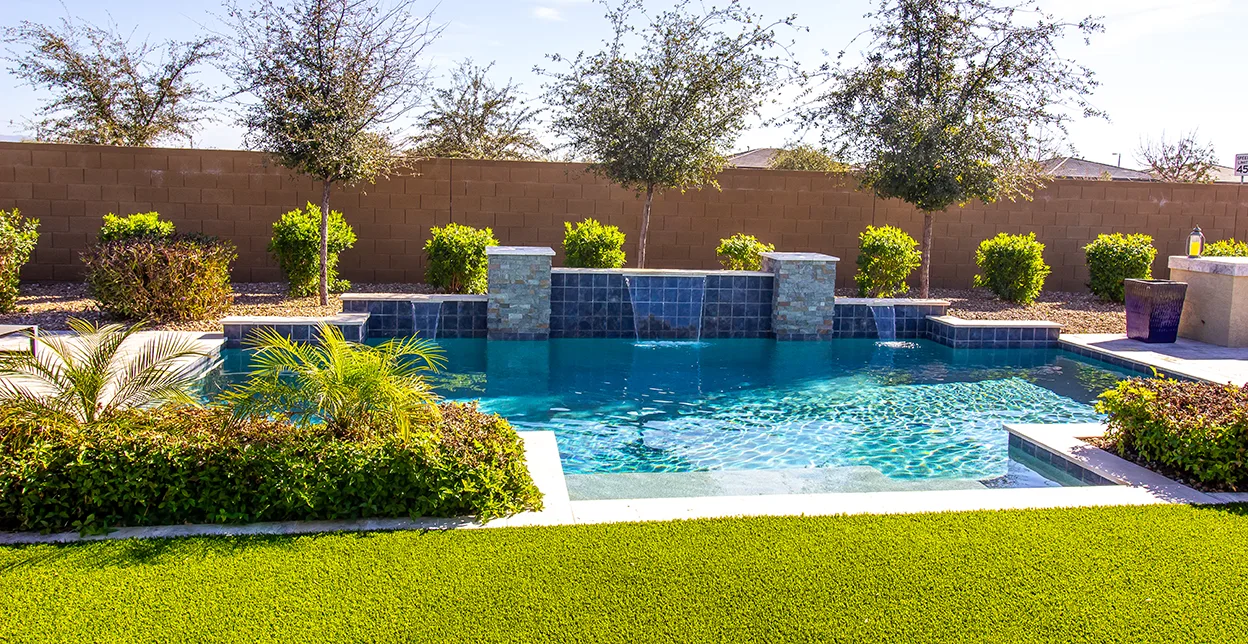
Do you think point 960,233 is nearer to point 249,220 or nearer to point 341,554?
point 249,220

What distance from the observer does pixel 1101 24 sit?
462 inches

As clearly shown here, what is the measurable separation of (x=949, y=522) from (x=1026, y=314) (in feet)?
30.3

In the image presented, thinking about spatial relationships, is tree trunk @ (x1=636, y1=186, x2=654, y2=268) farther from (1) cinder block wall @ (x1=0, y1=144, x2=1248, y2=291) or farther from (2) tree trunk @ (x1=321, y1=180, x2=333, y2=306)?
(2) tree trunk @ (x1=321, y1=180, x2=333, y2=306)

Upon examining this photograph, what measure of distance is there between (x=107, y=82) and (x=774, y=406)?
14.0 metres

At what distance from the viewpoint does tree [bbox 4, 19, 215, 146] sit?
15.2 meters

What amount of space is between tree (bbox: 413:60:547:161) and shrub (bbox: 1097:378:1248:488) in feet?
52.8

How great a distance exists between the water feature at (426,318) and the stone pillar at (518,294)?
1.95ft

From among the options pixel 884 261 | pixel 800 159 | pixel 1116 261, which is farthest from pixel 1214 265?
pixel 800 159

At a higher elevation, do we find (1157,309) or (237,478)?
(1157,309)

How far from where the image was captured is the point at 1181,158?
2819 cm

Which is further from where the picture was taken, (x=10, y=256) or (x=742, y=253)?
(x=742, y=253)

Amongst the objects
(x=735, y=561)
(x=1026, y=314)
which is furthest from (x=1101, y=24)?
(x=735, y=561)

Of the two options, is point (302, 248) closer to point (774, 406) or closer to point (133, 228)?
point (133, 228)

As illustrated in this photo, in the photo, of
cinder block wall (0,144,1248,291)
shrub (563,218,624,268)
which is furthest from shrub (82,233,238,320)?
shrub (563,218,624,268)
